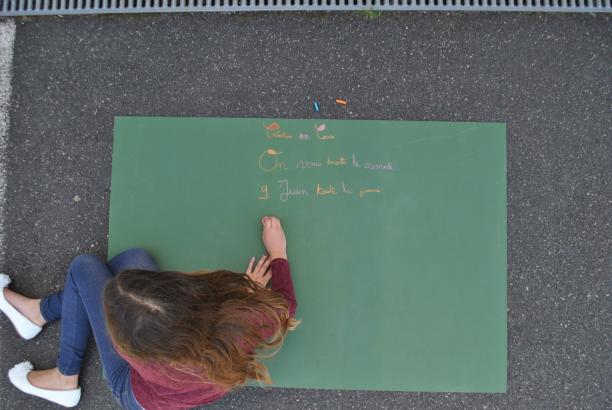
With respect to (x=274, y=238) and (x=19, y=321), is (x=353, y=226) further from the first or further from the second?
(x=19, y=321)

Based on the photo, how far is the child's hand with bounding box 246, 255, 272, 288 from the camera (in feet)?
3.81

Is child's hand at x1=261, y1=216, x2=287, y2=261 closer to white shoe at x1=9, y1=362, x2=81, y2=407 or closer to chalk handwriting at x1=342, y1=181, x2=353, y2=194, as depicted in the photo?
chalk handwriting at x1=342, y1=181, x2=353, y2=194

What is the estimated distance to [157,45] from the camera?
1225 mm

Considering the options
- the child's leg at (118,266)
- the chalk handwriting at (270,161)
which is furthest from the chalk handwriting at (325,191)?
the child's leg at (118,266)

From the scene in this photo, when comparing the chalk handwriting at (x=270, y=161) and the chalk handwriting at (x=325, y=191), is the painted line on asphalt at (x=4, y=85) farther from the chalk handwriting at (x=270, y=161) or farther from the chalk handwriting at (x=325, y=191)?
the chalk handwriting at (x=325, y=191)

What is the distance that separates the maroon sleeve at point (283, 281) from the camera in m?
1.10

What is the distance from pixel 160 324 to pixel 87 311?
46 cm

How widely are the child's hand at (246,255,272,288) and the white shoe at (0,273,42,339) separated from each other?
2.03 ft

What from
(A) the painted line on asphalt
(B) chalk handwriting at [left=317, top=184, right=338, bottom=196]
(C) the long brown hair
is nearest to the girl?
(C) the long brown hair

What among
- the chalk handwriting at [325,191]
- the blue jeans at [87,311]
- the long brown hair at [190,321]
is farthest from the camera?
the chalk handwriting at [325,191]

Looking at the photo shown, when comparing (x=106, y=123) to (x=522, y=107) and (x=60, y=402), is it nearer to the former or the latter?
(x=60, y=402)

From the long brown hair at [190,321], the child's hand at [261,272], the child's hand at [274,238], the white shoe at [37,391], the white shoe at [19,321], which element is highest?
the child's hand at [274,238]

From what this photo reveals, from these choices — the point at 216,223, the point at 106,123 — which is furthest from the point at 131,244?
the point at 106,123

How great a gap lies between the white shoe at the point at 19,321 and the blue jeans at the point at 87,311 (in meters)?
0.05
